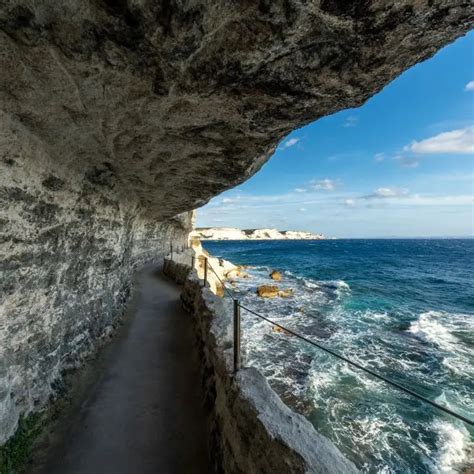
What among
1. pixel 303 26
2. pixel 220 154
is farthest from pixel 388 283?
pixel 303 26

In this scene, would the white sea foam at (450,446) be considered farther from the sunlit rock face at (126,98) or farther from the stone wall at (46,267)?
the stone wall at (46,267)

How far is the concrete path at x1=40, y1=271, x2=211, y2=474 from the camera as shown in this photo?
13.4 ft

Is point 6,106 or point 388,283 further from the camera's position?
point 388,283

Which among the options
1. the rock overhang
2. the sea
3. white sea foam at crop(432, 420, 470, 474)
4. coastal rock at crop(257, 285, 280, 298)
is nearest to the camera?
the rock overhang

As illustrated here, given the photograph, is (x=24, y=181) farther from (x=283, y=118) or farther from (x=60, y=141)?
(x=283, y=118)

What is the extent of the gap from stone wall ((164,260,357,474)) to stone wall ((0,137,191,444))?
2.79m

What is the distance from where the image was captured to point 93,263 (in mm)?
6586

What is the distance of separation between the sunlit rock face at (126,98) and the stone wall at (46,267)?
0.03 metres

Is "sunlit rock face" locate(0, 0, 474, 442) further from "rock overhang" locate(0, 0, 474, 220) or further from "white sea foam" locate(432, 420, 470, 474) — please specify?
"white sea foam" locate(432, 420, 470, 474)

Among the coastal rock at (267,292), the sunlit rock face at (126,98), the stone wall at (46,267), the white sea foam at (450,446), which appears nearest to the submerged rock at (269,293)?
the coastal rock at (267,292)

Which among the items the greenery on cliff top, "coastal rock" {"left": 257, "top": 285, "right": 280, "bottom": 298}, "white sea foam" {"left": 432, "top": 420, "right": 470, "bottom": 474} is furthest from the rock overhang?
"coastal rock" {"left": 257, "top": 285, "right": 280, "bottom": 298}

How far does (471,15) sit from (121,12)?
2.96 meters

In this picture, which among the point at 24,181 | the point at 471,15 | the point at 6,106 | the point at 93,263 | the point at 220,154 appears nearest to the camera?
the point at 471,15

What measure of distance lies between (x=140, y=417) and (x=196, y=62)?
5.36 m
